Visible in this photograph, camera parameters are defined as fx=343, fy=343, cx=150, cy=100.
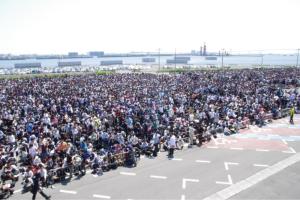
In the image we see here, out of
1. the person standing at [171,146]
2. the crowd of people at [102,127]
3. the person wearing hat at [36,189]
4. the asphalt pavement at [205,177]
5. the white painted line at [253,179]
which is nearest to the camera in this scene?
the person wearing hat at [36,189]

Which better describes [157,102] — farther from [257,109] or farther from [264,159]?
[264,159]

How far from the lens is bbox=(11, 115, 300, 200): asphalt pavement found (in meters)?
14.0

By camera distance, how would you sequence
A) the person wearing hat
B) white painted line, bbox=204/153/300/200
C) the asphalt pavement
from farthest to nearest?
the asphalt pavement
white painted line, bbox=204/153/300/200
the person wearing hat

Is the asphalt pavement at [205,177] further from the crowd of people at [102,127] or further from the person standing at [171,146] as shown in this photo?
the crowd of people at [102,127]

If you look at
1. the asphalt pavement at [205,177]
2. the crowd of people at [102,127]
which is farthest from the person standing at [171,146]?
the asphalt pavement at [205,177]

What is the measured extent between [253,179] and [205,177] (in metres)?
2.15

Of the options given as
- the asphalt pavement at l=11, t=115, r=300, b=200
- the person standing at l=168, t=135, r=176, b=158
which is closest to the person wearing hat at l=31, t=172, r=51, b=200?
the asphalt pavement at l=11, t=115, r=300, b=200

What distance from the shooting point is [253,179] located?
15.6m

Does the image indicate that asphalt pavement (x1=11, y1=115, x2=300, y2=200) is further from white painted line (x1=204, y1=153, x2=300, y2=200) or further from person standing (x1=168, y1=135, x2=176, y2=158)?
person standing (x1=168, y1=135, x2=176, y2=158)

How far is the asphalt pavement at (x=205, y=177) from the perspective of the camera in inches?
549

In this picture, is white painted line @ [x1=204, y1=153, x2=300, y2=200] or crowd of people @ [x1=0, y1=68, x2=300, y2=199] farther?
crowd of people @ [x1=0, y1=68, x2=300, y2=199]

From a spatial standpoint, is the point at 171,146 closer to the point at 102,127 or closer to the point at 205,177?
the point at 205,177

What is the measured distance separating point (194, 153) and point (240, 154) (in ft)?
8.55

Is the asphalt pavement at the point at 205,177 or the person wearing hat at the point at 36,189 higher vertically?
the person wearing hat at the point at 36,189
